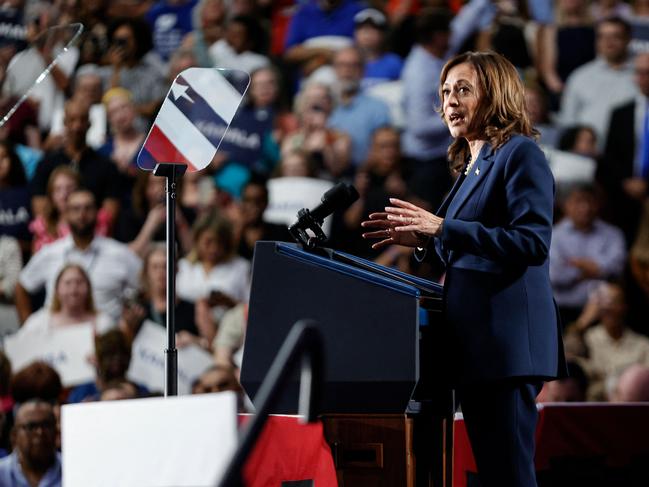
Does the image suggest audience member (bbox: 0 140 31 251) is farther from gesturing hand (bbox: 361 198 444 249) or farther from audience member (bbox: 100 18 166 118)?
gesturing hand (bbox: 361 198 444 249)

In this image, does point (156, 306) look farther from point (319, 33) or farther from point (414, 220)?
point (414, 220)

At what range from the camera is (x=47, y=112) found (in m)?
7.54

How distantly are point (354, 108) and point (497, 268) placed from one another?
15.0ft

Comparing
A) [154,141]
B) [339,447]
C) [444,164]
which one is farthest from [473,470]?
[444,164]

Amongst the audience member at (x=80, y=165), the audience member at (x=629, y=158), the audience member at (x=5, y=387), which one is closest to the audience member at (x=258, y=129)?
the audience member at (x=80, y=165)

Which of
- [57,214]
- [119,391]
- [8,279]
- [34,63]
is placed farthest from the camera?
[57,214]

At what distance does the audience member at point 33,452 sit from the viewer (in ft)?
15.4

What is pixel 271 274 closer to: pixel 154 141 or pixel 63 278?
pixel 154 141

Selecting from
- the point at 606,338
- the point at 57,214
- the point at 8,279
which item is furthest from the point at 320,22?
the point at 606,338

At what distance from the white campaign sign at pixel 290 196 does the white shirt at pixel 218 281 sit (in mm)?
349

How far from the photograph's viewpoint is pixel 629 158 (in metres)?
6.24

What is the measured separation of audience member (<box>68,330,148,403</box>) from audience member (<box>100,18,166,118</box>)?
5.51ft

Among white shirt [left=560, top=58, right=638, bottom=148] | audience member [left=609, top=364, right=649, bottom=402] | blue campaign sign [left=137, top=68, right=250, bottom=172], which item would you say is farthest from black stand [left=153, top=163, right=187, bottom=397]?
white shirt [left=560, top=58, right=638, bottom=148]

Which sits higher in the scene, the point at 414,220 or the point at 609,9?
the point at 609,9
